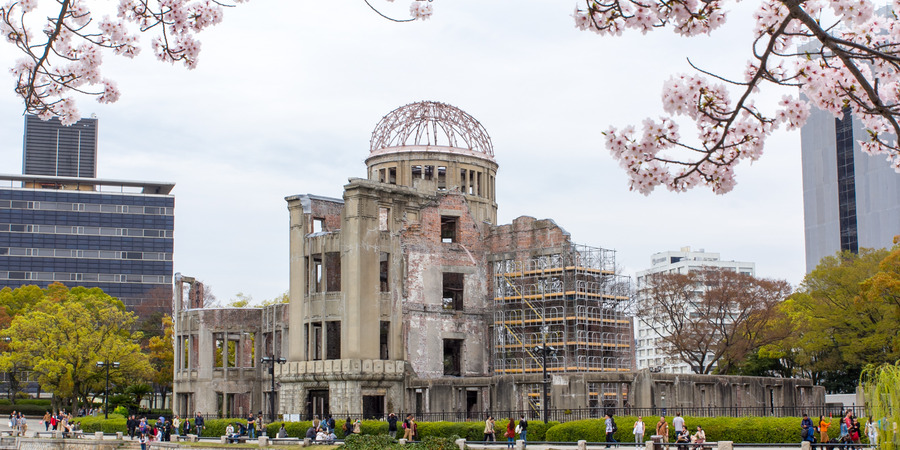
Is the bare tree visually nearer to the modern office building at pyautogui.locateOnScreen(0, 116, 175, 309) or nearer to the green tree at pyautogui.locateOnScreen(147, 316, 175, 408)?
the green tree at pyautogui.locateOnScreen(147, 316, 175, 408)

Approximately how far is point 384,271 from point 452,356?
808 centimetres

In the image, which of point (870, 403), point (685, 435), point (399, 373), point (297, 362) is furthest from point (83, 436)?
point (870, 403)

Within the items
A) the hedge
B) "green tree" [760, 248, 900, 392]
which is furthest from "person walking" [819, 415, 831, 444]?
"green tree" [760, 248, 900, 392]

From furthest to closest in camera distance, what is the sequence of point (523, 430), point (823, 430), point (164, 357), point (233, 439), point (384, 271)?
point (164, 357)
point (384, 271)
point (233, 439)
point (523, 430)
point (823, 430)

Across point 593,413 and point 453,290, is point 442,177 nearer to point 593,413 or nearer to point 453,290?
point 453,290

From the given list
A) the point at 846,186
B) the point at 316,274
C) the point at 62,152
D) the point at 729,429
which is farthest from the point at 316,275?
the point at 62,152

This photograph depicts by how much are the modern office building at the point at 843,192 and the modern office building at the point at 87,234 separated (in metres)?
79.6

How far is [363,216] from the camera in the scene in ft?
189

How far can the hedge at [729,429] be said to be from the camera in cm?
3491

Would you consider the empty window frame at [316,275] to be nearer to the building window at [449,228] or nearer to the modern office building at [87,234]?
the building window at [449,228]

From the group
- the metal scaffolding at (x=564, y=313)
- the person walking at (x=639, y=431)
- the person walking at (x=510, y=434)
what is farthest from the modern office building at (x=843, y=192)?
the person walking at (x=639, y=431)

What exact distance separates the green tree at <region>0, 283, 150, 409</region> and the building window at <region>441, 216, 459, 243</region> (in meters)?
23.4

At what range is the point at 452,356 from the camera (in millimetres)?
65500

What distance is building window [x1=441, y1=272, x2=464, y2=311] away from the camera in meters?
63.2
